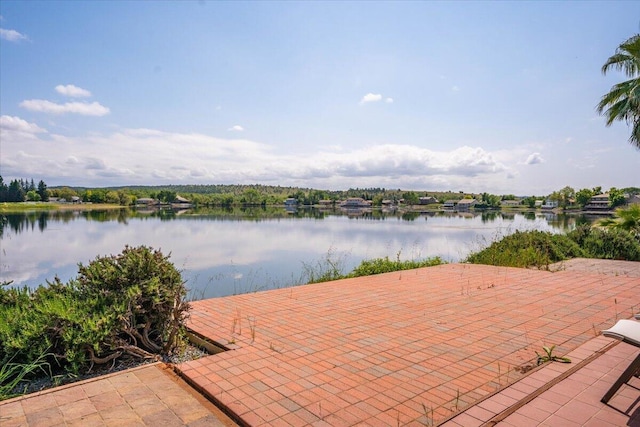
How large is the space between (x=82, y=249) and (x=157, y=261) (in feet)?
61.6

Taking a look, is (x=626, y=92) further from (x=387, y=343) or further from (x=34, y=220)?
(x=34, y=220)

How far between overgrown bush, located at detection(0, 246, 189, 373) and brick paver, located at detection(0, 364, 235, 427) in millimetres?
313

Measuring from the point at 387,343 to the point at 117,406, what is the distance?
2245 millimetres

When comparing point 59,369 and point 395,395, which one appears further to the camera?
point 59,369

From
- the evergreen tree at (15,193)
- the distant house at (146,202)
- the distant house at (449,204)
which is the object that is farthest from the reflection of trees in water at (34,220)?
the distant house at (449,204)

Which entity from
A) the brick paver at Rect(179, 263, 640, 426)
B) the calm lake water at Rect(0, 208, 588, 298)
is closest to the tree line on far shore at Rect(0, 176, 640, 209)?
the calm lake water at Rect(0, 208, 588, 298)

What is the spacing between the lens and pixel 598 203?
2726 inches

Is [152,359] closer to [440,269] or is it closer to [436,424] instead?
[436,424]

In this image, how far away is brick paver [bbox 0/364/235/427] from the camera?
2.39 m

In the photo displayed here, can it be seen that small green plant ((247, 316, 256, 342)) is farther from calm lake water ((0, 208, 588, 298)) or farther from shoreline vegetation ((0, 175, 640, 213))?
shoreline vegetation ((0, 175, 640, 213))

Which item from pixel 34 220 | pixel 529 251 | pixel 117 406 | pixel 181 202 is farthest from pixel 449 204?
pixel 117 406

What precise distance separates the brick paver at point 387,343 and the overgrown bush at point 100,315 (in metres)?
0.53

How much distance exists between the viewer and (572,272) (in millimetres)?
7926

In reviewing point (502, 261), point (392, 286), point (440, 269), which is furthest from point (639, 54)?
point (392, 286)
